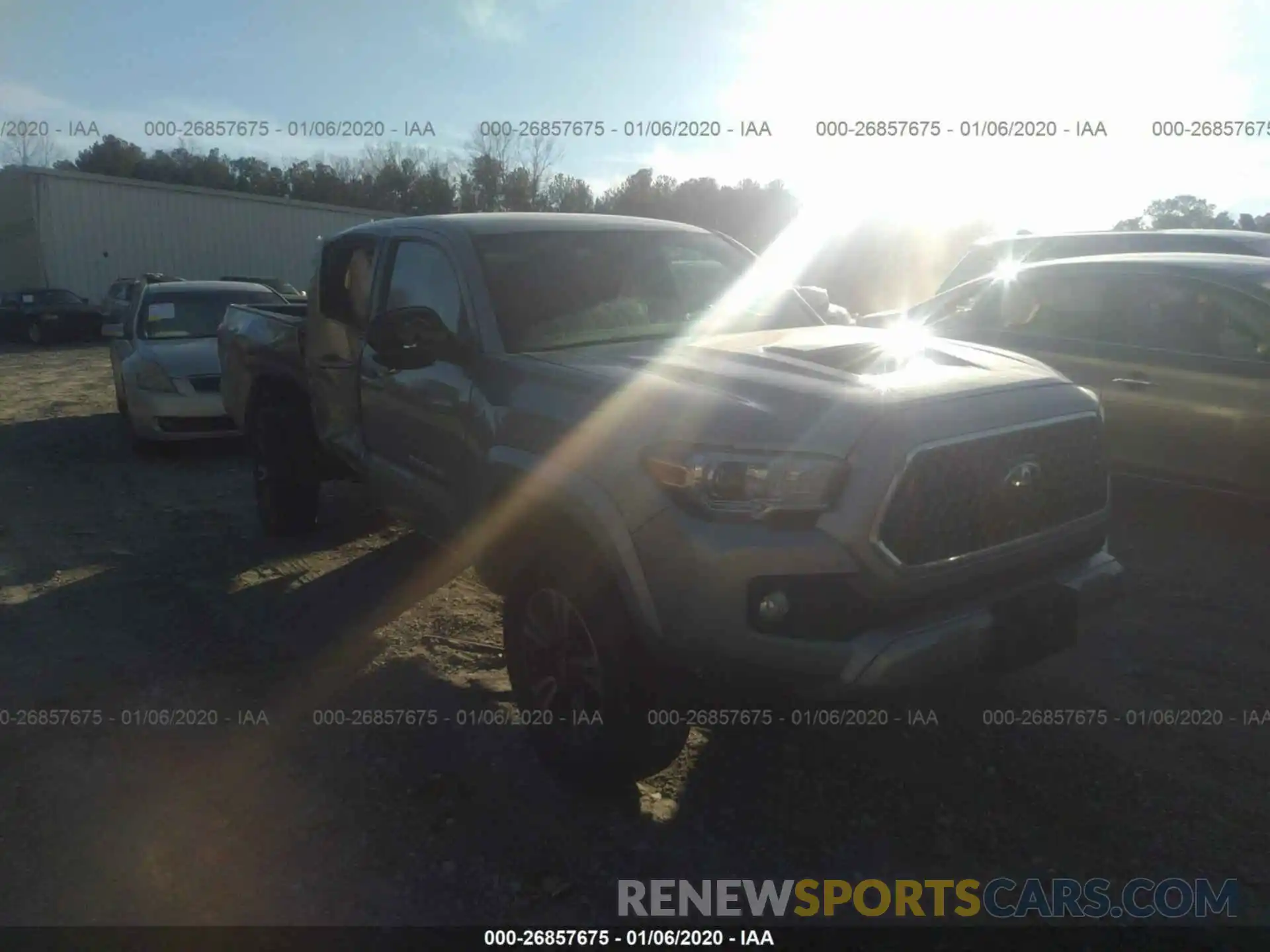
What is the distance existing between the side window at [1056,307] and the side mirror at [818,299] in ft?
7.51

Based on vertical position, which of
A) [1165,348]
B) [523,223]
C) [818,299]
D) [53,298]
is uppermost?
[523,223]

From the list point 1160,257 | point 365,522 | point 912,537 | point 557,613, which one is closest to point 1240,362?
point 1160,257

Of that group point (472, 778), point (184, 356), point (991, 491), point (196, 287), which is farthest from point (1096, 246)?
point (196, 287)

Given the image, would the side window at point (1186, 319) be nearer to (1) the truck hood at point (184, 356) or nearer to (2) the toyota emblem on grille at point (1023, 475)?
(2) the toyota emblem on grille at point (1023, 475)

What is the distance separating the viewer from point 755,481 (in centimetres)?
286

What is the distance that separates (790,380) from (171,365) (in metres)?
7.73

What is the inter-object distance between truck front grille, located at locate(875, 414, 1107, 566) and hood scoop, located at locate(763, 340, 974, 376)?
439mm

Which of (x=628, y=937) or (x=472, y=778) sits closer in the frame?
(x=628, y=937)

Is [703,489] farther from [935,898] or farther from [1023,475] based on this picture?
[935,898]

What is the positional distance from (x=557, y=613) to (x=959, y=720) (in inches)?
65.7

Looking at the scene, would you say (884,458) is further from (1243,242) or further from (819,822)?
(1243,242)

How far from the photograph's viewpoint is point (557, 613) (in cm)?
340

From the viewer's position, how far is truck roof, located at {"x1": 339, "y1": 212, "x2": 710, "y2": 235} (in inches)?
173

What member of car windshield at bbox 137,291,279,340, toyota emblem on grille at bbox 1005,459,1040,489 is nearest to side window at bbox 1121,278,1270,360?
toyota emblem on grille at bbox 1005,459,1040,489
